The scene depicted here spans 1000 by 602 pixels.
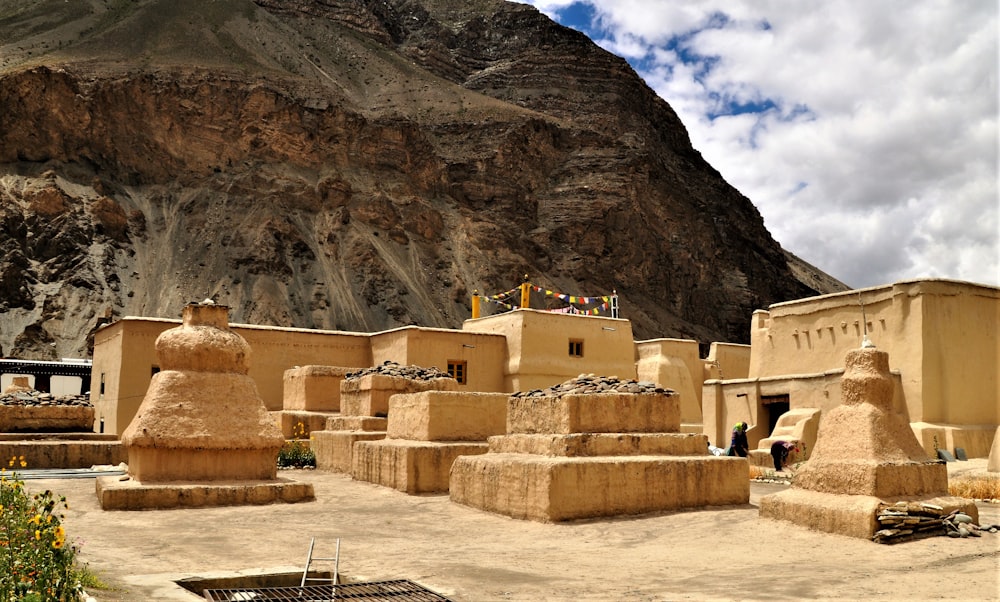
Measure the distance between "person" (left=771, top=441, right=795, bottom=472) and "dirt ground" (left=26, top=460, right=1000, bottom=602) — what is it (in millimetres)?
5652

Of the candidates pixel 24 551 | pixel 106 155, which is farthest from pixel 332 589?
pixel 106 155

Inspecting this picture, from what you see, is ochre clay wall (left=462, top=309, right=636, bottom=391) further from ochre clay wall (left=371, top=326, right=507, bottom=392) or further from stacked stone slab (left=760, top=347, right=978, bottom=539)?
stacked stone slab (left=760, top=347, right=978, bottom=539)

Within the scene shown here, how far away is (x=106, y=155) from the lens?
156 feet

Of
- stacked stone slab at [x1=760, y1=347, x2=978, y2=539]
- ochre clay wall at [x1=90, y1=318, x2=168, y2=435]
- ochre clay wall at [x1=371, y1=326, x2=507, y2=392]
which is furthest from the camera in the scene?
ochre clay wall at [x1=371, y1=326, x2=507, y2=392]

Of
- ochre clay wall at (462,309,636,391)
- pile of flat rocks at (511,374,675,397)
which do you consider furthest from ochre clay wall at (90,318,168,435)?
pile of flat rocks at (511,374,675,397)

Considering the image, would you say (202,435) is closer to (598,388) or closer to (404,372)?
(598,388)

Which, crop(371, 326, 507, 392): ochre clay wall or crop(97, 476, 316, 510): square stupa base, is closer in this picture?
crop(97, 476, 316, 510): square stupa base

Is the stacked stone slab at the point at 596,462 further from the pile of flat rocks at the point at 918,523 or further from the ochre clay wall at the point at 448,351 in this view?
the ochre clay wall at the point at 448,351

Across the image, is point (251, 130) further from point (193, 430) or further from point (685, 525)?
point (685, 525)

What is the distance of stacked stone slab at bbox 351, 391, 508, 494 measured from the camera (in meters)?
12.6

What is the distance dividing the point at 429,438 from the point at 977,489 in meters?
7.80

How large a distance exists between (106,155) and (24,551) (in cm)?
4800

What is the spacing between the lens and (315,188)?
4959cm

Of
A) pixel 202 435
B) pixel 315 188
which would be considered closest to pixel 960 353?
pixel 202 435
